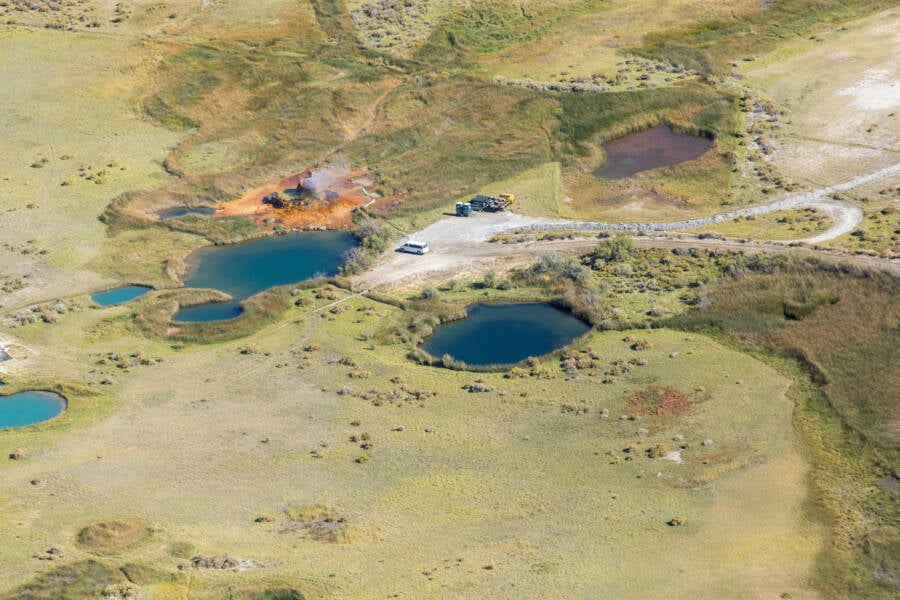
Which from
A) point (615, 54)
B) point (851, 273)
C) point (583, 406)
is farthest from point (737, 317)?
point (615, 54)

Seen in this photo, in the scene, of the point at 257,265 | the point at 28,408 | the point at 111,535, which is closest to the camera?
the point at 111,535

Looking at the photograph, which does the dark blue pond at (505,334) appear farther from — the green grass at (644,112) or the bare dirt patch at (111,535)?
the green grass at (644,112)

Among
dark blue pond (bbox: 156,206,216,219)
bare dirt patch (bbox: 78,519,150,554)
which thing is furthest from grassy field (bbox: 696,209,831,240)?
bare dirt patch (bbox: 78,519,150,554)

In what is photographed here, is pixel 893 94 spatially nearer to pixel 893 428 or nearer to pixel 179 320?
pixel 893 428

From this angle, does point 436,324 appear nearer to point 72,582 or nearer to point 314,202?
point 314,202

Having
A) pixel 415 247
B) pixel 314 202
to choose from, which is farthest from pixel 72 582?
pixel 314 202
